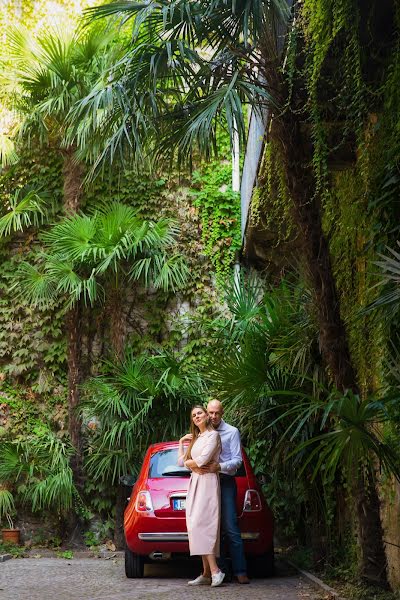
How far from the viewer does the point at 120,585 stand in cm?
891

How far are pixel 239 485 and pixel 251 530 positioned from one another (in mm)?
494

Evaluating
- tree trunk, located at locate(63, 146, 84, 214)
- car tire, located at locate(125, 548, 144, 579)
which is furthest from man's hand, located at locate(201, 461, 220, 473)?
tree trunk, located at locate(63, 146, 84, 214)

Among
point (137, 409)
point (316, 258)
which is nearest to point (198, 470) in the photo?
point (316, 258)

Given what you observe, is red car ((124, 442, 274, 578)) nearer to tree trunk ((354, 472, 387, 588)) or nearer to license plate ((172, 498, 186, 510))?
license plate ((172, 498, 186, 510))

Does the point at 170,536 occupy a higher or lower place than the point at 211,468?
lower

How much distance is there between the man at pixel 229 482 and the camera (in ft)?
27.2

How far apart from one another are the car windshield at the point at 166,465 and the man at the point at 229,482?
0.97 metres

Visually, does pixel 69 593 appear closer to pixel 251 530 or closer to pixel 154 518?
pixel 154 518

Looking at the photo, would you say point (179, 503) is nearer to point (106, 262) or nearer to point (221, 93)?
point (221, 93)

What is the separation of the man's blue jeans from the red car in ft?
1.68

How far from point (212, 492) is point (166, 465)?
4.68 ft

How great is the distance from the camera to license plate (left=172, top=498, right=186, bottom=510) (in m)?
8.98

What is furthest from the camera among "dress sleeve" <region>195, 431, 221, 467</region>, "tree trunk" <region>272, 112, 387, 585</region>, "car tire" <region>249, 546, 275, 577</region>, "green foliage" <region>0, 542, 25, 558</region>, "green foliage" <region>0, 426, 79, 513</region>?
"green foliage" <region>0, 426, 79, 513</region>

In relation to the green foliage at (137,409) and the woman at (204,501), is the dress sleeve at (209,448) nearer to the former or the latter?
the woman at (204,501)
